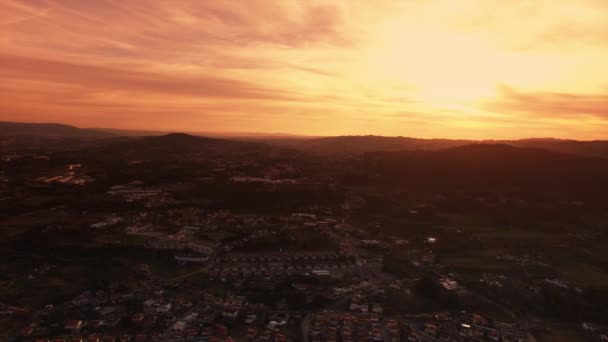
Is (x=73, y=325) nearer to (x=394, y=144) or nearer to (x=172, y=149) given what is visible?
(x=172, y=149)

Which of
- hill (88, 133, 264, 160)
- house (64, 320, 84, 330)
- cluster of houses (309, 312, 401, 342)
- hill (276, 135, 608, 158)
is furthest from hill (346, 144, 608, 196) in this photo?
house (64, 320, 84, 330)

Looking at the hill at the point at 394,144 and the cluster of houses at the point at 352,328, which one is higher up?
the hill at the point at 394,144

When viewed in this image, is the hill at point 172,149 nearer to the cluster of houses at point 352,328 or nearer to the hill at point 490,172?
the hill at point 490,172

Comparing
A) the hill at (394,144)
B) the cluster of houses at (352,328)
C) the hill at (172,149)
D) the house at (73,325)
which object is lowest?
the house at (73,325)

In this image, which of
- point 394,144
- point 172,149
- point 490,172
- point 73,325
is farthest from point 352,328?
point 394,144

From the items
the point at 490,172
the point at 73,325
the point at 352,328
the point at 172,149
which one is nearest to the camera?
the point at 73,325

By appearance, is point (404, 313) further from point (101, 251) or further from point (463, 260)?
point (101, 251)

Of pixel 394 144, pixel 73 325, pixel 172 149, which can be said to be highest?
pixel 394 144

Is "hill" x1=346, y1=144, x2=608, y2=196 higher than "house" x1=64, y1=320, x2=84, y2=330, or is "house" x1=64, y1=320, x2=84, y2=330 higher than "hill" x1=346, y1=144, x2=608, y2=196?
"hill" x1=346, y1=144, x2=608, y2=196

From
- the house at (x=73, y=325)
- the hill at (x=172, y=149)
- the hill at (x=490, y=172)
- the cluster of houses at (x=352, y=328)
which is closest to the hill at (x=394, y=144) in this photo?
the hill at (x=172, y=149)

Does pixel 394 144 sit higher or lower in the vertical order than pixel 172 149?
higher

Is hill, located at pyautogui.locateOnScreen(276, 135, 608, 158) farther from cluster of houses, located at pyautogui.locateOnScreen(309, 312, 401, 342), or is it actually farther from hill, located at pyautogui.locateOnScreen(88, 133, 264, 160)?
cluster of houses, located at pyautogui.locateOnScreen(309, 312, 401, 342)

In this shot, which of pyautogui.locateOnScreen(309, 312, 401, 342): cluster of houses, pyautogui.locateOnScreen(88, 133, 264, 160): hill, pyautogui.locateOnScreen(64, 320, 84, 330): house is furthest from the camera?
pyautogui.locateOnScreen(88, 133, 264, 160): hill
